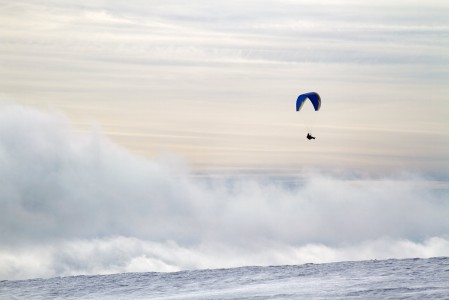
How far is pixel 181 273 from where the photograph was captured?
6639 inches

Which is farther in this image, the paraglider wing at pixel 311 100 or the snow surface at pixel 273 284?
the paraglider wing at pixel 311 100

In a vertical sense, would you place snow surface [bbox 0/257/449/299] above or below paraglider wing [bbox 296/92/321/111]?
below

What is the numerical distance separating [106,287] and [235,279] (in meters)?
25.9

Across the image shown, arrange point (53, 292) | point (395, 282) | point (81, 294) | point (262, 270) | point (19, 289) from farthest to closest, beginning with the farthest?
point (19, 289) < point (262, 270) < point (53, 292) < point (81, 294) < point (395, 282)

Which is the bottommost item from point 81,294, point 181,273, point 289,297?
point 289,297

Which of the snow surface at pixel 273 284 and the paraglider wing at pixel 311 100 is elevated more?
the paraglider wing at pixel 311 100

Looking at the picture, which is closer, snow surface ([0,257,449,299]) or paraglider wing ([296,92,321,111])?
snow surface ([0,257,449,299])

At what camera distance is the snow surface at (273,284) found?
350 feet

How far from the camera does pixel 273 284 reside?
12519 cm

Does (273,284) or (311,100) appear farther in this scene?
(273,284)

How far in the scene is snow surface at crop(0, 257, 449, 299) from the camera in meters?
107

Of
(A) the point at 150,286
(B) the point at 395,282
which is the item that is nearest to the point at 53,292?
(A) the point at 150,286

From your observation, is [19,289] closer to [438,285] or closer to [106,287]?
[106,287]

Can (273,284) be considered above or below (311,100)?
below
